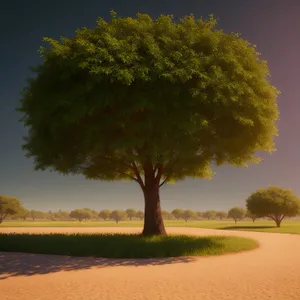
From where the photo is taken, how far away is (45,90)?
803 inches

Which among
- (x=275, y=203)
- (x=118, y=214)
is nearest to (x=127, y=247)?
(x=275, y=203)

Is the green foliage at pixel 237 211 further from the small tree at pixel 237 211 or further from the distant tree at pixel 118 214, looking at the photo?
the distant tree at pixel 118 214

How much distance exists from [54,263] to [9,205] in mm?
86353

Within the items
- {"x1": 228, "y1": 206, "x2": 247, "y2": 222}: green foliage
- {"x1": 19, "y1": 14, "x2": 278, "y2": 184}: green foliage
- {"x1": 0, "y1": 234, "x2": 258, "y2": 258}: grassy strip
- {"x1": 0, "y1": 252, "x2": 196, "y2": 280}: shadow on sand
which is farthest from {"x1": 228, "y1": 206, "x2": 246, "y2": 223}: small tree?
{"x1": 0, "y1": 252, "x2": 196, "y2": 280}: shadow on sand

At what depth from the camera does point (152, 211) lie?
83.5 ft

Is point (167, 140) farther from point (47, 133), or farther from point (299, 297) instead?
point (299, 297)

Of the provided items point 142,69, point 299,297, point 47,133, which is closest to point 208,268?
point 299,297

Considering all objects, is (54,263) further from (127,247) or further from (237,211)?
(237,211)

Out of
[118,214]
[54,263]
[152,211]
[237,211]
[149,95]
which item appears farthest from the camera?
[118,214]

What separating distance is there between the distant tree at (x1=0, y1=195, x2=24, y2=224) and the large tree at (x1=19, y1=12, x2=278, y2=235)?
79354 millimetres

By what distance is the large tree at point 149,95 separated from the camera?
1858 cm

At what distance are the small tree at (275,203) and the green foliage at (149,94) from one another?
4961 cm

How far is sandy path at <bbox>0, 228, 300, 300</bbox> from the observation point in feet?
33.7

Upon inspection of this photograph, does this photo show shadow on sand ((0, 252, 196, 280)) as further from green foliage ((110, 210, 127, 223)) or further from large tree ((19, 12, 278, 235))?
green foliage ((110, 210, 127, 223))
